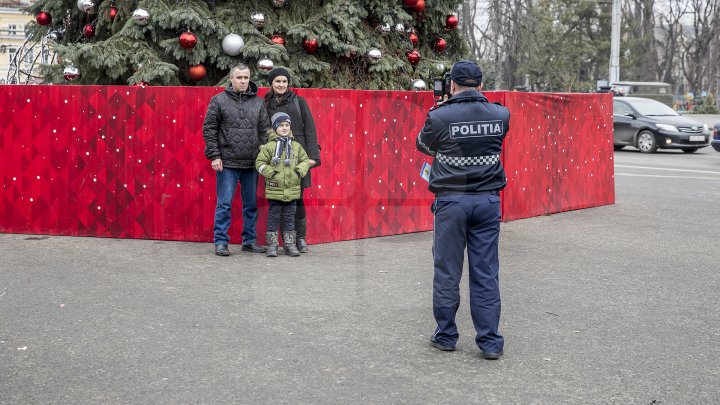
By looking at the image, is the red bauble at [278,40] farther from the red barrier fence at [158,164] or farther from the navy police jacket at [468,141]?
the navy police jacket at [468,141]

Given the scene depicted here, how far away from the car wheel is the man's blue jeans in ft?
52.9

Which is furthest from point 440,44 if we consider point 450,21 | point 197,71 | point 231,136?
point 231,136

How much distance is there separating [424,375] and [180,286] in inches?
112

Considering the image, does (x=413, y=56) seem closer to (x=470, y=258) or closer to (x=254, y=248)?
(x=254, y=248)

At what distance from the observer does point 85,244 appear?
9.23 metres

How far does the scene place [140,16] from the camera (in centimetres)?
1097

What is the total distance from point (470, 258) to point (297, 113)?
379 cm

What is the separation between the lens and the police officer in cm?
551

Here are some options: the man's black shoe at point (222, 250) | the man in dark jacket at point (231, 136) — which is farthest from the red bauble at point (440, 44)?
the man's black shoe at point (222, 250)

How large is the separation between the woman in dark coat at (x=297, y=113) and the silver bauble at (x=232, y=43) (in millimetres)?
2316

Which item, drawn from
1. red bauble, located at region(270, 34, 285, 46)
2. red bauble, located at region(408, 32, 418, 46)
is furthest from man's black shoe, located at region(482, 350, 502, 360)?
red bauble, located at region(408, 32, 418, 46)

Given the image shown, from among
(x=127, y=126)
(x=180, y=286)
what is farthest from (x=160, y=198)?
(x=180, y=286)

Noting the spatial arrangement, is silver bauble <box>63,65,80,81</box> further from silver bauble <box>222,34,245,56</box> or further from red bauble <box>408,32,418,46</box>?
red bauble <box>408,32,418,46</box>

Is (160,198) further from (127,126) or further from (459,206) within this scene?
(459,206)
